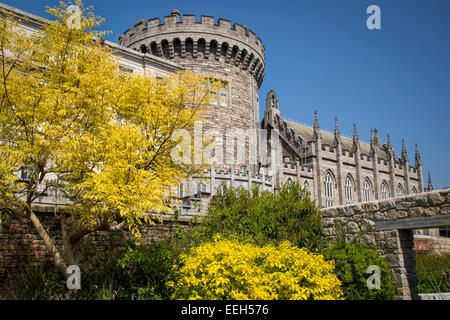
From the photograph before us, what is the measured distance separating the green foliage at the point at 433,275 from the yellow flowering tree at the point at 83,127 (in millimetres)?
7757

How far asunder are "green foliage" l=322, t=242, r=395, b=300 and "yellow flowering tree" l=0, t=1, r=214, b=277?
4621 millimetres

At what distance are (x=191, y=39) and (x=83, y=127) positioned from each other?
18940mm

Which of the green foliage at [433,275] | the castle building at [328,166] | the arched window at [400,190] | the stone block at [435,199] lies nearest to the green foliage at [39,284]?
the stone block at [435,199]

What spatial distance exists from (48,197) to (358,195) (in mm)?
32473

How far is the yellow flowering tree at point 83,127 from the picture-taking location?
9.01 meters

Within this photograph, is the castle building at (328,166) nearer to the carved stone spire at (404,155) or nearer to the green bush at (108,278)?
the carved stone spire at (404,155)

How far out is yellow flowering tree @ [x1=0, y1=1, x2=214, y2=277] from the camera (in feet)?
29.6

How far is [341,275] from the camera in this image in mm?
9633

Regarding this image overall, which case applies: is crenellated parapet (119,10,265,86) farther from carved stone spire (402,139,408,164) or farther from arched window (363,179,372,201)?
carved stone spire (402,139,408,164)

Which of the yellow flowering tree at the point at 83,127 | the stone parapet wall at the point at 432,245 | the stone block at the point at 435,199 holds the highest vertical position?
the yellow flowering tree at the point at 83,127

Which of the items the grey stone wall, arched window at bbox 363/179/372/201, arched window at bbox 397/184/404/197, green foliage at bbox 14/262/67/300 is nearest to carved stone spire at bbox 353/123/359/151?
arched window at bbox 363/179/372/201

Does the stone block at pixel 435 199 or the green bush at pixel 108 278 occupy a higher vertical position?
the stone block at pixel 435 199
